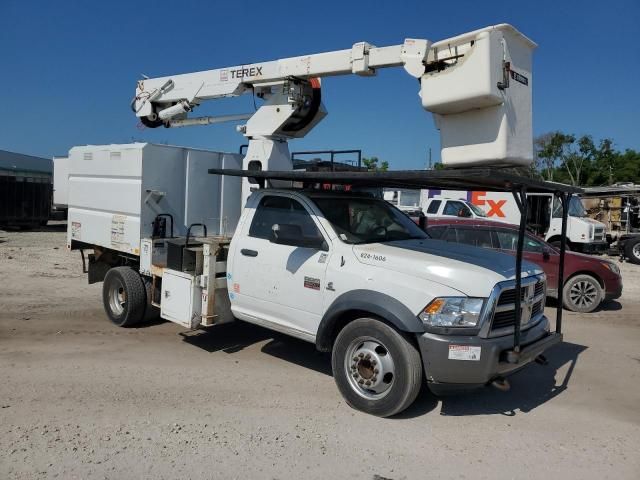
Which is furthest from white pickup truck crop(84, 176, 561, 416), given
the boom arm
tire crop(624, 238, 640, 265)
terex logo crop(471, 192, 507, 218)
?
tire crop(624, 238, 640, 265)

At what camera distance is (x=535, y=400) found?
5.11m

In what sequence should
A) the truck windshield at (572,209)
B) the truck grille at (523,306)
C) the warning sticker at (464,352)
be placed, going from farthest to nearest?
the truck windshield at (572,209) → the truck grille at (523,306) → the warning sticker at (464,352)

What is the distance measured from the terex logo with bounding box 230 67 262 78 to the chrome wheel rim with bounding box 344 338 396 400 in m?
3.73

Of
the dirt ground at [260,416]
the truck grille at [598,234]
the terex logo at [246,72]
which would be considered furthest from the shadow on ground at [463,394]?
the truck grille at [598,234]

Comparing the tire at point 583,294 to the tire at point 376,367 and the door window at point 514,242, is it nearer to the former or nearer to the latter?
the door window at point 514,242

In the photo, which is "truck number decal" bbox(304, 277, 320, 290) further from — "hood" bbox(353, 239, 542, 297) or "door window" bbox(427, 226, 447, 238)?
"door window" bbox(427, 226, 447, 238)

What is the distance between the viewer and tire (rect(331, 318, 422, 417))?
4281 millimetres

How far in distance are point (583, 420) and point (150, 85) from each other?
7091mm

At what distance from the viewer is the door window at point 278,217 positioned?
530 cm

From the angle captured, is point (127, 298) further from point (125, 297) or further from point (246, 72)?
point (246, 72)

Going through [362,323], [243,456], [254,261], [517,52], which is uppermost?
[517,52]

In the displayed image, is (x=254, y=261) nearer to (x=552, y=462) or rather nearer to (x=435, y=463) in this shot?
(x=435, y=463)

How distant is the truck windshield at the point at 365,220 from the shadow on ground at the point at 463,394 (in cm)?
158

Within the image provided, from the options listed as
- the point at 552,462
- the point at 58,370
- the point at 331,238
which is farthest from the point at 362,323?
the point at 58,370
